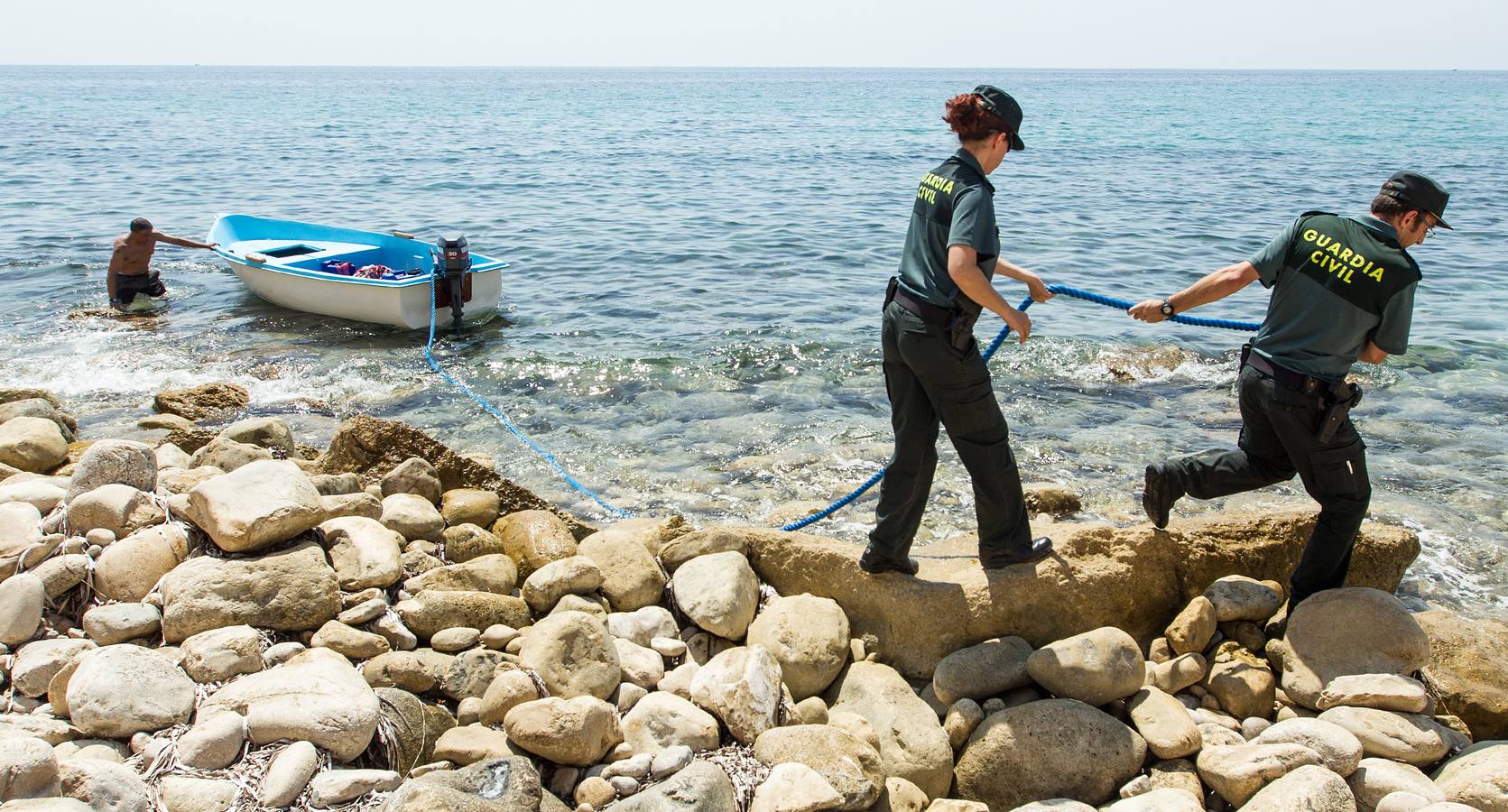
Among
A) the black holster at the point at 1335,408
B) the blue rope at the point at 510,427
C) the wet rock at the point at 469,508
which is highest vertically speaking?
the black holster at the point at 1335,408

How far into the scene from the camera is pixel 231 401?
10273mm

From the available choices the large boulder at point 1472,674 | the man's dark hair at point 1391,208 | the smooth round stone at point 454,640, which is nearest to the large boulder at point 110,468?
the smooth round stone at point 454,640

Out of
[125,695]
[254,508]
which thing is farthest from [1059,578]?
[125,695]

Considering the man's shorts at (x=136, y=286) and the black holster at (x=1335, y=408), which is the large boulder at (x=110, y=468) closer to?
the black holster at (x=1335, y=408)

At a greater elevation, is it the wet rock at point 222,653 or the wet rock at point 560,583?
the wet rock at point 222,653

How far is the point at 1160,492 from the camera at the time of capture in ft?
16.8

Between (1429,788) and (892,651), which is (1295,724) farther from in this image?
(892,651)

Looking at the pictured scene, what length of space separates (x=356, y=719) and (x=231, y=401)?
749 centimetres

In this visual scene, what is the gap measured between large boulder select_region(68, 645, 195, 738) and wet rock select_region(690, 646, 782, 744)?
1.89 meters

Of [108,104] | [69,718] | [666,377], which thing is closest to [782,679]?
[69,718]

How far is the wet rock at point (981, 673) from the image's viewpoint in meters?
4.59

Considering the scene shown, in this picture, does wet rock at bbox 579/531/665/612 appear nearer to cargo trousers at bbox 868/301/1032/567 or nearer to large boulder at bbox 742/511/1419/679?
large boulder at bbox 742/511/1419/679

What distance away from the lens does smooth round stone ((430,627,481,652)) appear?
4.61 meters

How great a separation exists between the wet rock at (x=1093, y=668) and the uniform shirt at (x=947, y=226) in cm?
150
